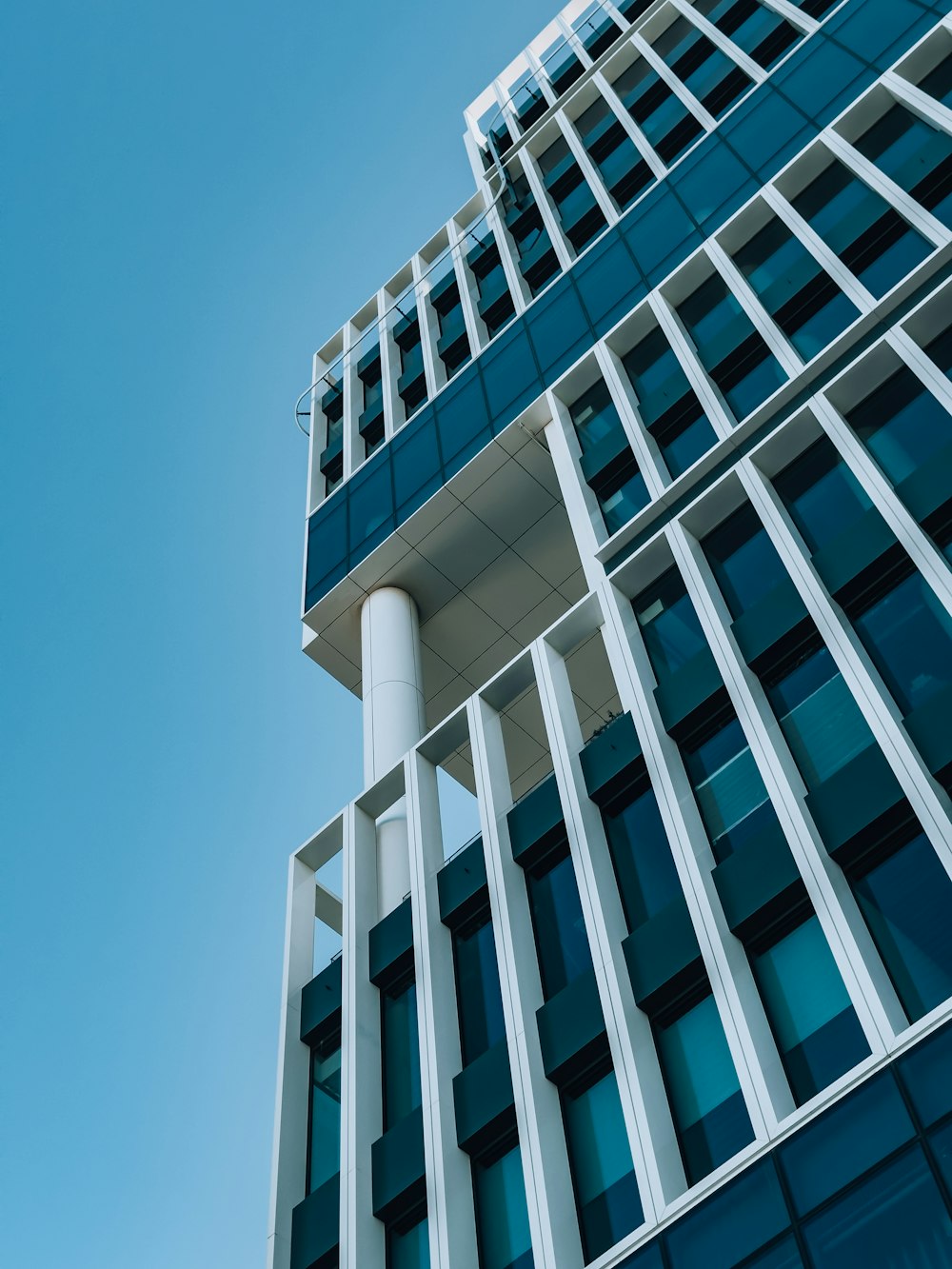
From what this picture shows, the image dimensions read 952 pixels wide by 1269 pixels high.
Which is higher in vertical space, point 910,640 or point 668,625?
point 668,625

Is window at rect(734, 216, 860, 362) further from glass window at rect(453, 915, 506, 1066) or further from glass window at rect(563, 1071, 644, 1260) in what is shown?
glass window at rect(563, 1071, 644, 1260)

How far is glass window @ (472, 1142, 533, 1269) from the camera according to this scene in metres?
19.0

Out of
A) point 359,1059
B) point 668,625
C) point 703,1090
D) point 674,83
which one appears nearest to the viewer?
point 703,1090

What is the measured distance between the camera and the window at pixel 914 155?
29641mm

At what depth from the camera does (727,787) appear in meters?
21.2

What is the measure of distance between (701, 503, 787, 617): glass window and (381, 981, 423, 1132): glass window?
8887 millimetres

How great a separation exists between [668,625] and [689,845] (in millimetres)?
5632

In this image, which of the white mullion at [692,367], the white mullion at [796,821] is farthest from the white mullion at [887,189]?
the white mullion at [796,821]

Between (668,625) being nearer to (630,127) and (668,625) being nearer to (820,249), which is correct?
(820,249)

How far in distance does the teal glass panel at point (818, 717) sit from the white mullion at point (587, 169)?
22.4 m

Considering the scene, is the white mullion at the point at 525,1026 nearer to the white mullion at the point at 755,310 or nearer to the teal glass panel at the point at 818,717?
the teal glass panel at the point at 818,717

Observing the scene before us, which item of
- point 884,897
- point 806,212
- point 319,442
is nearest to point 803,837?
point 884,897

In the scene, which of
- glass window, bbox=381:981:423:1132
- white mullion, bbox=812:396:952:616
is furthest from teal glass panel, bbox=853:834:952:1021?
glass window, bbox=381:981:423:1132

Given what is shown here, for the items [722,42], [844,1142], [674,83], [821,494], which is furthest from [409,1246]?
[722,42]
